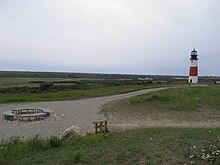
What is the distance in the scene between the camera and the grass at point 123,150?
305 inches

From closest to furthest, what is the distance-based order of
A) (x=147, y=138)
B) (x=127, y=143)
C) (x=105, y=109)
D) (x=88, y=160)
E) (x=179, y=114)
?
(x=88, y=160) < (x=127, y=143) < (x=147, y=138) < (x=179, y=114) < (x=105, y=109)

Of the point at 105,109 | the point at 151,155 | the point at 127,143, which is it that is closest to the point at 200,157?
the point at 151,155

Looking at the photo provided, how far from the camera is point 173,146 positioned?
9.16 metres

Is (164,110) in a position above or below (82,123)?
above

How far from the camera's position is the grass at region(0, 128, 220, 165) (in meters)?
7.75

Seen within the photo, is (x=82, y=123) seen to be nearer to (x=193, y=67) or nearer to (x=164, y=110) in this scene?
(x=164, y=110)

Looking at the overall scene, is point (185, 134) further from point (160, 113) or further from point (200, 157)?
point (160, 113)

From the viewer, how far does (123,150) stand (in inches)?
339

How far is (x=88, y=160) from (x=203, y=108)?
51.5ft

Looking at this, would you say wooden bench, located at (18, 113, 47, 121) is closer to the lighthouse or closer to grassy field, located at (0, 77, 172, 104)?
grassy field, located at (0, 77, 172, 104)

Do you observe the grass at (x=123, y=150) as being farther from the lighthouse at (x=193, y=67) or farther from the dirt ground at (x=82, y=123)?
the lighthouse at (x=193, y=67)

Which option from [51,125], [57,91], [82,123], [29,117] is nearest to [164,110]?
[82,123]

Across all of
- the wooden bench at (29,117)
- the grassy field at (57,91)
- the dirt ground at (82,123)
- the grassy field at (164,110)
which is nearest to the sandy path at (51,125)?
the dirt ground at (82,123)

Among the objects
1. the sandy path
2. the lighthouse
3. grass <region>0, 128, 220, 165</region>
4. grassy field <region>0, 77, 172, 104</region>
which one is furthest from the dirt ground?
the lighthouse
